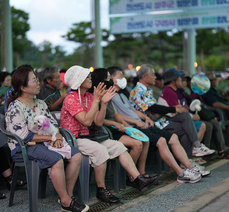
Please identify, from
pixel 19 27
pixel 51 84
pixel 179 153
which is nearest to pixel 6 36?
pixel 51 84

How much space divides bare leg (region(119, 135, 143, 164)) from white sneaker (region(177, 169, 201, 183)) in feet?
2.09

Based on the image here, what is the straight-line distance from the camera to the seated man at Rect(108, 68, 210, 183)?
557 cm

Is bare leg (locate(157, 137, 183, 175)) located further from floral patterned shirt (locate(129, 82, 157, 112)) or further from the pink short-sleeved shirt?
the pink short-sleeved shirt

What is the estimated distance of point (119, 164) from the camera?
5230mm

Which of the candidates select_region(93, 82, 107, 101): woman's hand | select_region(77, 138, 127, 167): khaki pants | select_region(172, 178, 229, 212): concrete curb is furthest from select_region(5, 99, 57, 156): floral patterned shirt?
select_region(172, 178, 229, 212): concrete curb

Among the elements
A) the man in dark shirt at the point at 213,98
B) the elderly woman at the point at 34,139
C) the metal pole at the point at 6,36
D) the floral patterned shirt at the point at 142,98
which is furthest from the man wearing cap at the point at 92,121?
the metal pole at the point at 6,36

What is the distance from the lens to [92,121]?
4676 millimetres

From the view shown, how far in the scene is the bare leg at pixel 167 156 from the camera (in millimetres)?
5566

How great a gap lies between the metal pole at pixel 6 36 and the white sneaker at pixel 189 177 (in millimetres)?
5747

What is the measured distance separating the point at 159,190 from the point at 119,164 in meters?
0.56

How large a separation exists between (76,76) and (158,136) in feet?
5.03

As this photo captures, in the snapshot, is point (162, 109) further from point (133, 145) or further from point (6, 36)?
point (6, 36)

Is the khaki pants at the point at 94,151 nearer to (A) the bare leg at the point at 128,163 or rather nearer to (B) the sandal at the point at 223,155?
(A) the bare leg at the point at 128,163

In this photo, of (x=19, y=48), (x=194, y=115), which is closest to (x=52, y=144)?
(x=194, y=115)
